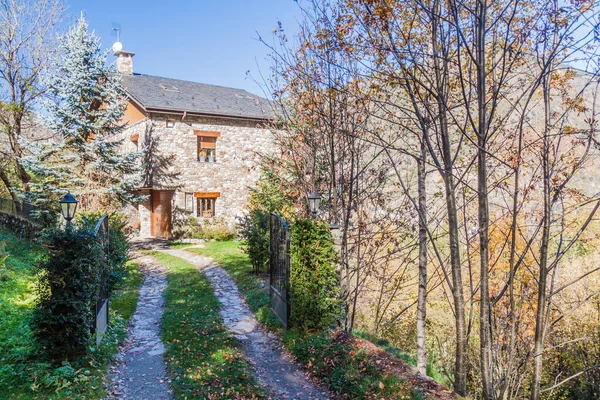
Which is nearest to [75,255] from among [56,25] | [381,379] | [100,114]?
[381,379]

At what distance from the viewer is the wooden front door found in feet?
62.7

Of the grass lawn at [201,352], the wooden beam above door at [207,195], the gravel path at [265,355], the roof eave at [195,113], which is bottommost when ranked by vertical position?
the gravel path at [265,355]

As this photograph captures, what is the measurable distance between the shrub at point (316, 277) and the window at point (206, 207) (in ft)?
45.6

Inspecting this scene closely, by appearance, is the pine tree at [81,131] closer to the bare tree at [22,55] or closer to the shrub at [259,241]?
the bare tree at [22,55]

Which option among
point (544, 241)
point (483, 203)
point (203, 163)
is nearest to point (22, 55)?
point (203, 163)

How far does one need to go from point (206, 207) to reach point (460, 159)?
15.4m

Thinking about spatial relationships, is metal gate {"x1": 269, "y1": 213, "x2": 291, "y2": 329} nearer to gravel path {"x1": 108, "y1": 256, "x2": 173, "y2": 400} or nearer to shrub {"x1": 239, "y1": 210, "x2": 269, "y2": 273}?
gravel path {"x1": 108, "y1": 256, "x2": 173, "y2": 400}

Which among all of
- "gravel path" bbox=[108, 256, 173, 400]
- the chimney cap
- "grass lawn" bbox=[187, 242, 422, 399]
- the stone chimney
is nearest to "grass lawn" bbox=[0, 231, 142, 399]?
"gravel path" bbox=[108, 256, 173, 400]

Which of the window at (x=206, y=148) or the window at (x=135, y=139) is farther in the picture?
the window at (x=206, y=148)

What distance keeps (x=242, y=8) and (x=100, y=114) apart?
27.5ft

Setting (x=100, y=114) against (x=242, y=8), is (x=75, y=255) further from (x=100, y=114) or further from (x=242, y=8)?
(x=100, y=114)

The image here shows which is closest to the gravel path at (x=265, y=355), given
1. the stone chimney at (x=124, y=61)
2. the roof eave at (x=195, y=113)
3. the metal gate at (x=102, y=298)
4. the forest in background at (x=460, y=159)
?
the forest in background at (x=460, y=159)

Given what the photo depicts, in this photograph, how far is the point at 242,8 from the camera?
10891 millimetres

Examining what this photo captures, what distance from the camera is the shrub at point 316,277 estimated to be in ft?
20.4
